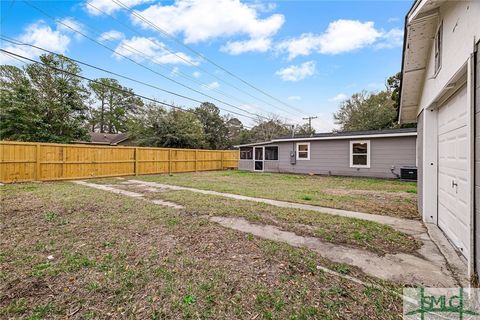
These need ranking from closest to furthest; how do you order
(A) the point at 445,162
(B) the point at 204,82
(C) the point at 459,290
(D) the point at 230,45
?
(C) the point at 459,290
(A) the point at 445,162
(D) the point at 230,45
(B) the point at 204,82

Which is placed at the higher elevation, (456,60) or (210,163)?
(456,60)

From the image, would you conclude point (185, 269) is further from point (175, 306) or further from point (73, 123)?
point (73, 123)

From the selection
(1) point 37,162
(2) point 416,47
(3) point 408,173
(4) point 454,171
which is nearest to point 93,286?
(4) point 454,171

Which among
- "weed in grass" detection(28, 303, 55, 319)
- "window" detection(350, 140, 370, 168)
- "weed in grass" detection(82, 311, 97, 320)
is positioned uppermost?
"window" detection(350, 140, 370, 168)

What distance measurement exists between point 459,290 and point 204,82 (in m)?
17.3

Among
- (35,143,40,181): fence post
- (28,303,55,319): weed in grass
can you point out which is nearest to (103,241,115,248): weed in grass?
(28,303,55,319): weed in grass

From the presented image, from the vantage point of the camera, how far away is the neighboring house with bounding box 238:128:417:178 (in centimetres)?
1102

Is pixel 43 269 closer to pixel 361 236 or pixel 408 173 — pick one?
pixel 361 236

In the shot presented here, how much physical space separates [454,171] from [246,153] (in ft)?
52.4

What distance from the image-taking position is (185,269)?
243 cm

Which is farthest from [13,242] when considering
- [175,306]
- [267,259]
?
[267,259]

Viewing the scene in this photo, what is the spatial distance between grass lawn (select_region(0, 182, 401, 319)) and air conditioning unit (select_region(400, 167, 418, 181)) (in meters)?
8.99

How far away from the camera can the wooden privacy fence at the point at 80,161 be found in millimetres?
8682

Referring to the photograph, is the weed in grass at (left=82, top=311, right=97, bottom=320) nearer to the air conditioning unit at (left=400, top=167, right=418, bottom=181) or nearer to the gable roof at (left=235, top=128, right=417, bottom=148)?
the air conditioning unit at (left=400, top=167, right=418, bottom=181)
